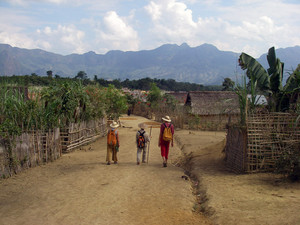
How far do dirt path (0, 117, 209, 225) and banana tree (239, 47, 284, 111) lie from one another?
11.8ft

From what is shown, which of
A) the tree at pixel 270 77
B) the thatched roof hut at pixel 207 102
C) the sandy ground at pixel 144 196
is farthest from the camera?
the thatched roof hut at pixel 207 102

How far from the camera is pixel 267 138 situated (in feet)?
24.6

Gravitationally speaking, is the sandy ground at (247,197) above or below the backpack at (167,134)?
below

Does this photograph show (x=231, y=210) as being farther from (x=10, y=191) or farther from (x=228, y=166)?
(x=10, y=191)

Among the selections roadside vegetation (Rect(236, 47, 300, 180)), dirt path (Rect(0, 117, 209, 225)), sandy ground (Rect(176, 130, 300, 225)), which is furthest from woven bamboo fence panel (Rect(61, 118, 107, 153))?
roadside vegetation (Rect(236, 47, 300, 180))

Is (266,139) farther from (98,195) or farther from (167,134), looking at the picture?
(98,195)

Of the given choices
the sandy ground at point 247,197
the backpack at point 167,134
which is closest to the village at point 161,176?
the sandy ground at point 247,197

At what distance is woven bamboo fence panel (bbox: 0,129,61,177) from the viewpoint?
7770mm

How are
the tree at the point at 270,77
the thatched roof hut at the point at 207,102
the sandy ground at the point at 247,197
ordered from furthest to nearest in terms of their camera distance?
1. the thatched roof hut at the point at 207,102
2. the tree at the point at 270,77
3. the sandy ground at the point at 247,197

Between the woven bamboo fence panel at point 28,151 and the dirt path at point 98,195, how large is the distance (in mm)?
263

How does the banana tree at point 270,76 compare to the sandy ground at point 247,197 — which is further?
the banana tree at point 270,76

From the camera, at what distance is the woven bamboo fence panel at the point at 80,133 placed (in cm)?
1216

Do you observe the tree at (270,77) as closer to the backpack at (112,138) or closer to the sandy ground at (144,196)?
the sandy ground at (144,196)

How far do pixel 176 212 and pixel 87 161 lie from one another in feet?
17.6
